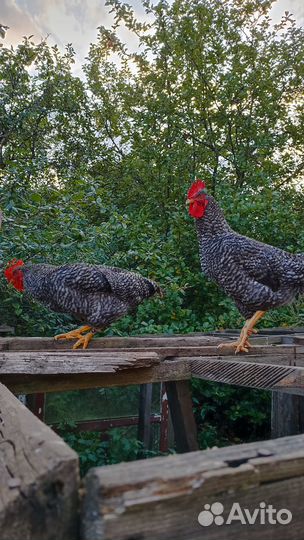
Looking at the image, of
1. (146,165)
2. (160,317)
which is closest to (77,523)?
(160,317)

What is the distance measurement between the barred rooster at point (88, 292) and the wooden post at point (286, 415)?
51.5 inches

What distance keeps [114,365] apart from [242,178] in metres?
6.21

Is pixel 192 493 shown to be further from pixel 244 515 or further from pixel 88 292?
pixel 88 292

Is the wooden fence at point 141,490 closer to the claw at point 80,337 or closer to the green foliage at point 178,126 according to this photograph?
the claw at point 80,337

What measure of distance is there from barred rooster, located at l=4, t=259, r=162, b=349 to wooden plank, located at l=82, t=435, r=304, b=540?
2.31 m

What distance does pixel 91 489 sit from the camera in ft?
2.18

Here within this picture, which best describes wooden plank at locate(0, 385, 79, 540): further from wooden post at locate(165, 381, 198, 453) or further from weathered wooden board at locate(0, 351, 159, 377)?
wooden post at locate(165, 381, 198, 453)

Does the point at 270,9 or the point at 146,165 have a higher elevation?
the point at 270,9

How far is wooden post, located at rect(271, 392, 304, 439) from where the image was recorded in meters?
3.00

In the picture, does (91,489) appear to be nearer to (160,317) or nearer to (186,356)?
(186,356)

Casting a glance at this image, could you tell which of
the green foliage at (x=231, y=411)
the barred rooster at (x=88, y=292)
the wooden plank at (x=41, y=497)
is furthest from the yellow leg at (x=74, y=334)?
the wooden plank at (x=41, y=497)

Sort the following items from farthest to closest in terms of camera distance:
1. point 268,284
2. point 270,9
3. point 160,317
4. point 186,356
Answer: point 270,9 < point 160,317 < point 268,284 < point 186,356

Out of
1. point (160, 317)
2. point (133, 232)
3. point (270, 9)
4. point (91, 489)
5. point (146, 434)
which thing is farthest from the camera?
point (270, 9)

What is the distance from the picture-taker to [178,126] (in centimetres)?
755
